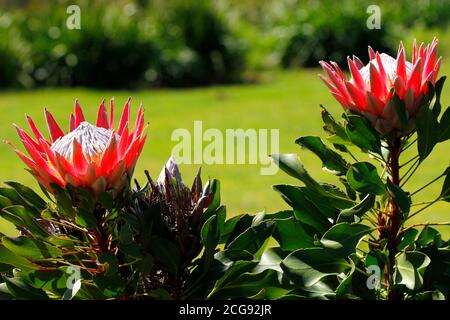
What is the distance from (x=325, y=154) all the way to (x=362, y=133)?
120 millimetres

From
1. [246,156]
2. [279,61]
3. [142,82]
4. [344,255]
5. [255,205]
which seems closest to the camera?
[344,255]

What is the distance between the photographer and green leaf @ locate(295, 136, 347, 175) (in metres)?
1.44

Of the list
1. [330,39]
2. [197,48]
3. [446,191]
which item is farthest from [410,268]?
[330,39]

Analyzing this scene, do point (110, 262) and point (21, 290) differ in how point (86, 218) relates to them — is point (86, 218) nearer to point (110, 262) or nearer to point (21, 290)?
point (110, 262)

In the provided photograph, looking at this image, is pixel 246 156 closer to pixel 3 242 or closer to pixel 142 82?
pixel 142 82

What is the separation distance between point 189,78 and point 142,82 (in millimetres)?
703

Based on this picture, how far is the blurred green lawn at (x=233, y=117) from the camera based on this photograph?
670 cm

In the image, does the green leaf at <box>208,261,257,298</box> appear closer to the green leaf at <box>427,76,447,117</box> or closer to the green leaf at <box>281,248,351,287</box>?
the green leaf at <box>281,248,351,287</box>

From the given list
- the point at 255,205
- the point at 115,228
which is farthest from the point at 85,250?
the point at 255,205

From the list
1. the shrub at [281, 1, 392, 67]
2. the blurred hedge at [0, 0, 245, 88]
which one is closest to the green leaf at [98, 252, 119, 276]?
the blurred hedge at [0, 0, 245, 88]

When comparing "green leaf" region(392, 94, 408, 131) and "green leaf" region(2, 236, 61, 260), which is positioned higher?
"green leaf" region(392, 94, 408, 131)

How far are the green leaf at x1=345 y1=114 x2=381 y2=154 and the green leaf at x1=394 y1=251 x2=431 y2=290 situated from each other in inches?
7.5

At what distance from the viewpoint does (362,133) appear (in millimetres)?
1362
